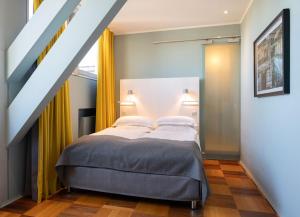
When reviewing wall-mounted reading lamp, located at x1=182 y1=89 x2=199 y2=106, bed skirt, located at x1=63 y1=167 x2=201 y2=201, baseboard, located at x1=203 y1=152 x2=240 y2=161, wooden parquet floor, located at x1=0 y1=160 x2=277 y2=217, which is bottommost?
wooden parquet floor, located at x1=0 y1=160 x2=277 y2=217

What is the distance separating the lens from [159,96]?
13.3 ft

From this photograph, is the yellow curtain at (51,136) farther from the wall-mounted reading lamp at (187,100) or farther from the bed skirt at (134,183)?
the wall-mounted reading lamp at (187,100)

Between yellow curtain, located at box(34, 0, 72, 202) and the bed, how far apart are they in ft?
0.55

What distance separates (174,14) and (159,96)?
1506mm

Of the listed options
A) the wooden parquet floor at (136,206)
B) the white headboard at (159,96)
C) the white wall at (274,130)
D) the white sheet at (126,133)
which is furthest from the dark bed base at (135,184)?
the white headboard at (159,96)

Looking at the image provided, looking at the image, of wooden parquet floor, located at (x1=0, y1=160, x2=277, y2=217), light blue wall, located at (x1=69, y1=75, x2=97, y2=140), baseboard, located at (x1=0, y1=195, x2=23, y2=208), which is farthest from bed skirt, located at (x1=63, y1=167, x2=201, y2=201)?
light blue wall, located at (x1=69, y1=75, x2=97, y2=140)

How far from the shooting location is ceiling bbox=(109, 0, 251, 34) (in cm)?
310

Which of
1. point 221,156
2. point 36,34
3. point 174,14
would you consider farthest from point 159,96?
point 36,34

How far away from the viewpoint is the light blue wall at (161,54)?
13.1ft

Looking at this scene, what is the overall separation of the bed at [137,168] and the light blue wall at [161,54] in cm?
214

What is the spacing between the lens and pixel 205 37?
13.0 feet

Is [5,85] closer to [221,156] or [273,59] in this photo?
[273,59]

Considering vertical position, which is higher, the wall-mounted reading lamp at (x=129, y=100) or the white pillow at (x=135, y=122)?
the wall-mounted reading lamp at (x=129, y=100)

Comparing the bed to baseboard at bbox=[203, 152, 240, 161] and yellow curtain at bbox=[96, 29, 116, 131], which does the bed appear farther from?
baseboard at bbox=[203, 152, 240, 161]
